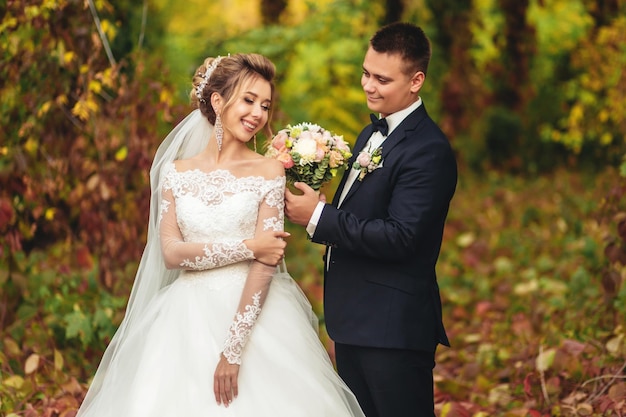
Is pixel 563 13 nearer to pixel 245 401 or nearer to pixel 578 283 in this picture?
pixel 578 283

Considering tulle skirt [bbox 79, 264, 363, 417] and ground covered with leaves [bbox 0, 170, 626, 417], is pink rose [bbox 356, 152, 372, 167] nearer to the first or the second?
tulle skirt [bbox 79, 264, 363, 417]

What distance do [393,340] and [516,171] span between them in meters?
11.9

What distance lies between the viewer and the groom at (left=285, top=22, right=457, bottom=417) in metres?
3.59

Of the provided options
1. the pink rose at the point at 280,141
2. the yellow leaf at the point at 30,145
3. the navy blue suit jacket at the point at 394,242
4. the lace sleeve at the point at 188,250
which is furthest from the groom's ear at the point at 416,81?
the yellow leaf at the point at 30,145

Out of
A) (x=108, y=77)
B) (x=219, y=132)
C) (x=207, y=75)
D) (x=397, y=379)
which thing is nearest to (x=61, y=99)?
(x=108, y=77)

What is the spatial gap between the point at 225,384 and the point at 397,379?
0.83m

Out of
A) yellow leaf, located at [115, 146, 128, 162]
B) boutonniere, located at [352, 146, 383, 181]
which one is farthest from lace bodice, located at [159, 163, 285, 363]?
yellow leaf, located at [115, 146, 128, 162]

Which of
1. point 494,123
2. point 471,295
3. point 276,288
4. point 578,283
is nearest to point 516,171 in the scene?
point 494,123

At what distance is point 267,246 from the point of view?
11.4 ft

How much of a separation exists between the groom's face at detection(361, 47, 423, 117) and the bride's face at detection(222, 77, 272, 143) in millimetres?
→ 486

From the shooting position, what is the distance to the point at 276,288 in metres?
3.72

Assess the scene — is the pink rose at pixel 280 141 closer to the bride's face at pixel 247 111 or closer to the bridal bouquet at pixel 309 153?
the bridal bouquet at pixel 309 153

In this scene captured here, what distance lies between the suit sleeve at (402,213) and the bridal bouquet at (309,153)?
194mm

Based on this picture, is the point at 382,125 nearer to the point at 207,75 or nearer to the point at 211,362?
the point at 207,75
